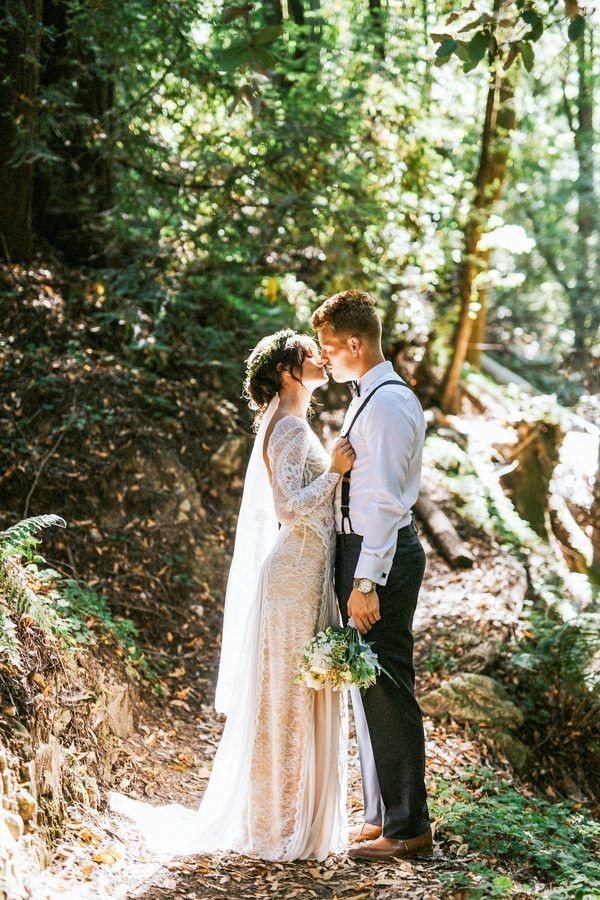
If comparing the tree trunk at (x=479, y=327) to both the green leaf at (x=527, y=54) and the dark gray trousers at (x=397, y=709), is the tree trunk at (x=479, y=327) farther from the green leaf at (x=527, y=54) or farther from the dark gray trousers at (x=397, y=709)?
the dark gray trousers at (x=397, y=709)

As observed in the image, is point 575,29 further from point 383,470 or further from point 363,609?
point 363,609

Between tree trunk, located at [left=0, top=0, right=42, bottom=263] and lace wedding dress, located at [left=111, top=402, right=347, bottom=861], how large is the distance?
15.9ft

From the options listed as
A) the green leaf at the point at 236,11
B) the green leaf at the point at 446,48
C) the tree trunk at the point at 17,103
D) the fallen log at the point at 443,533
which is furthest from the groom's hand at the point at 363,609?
the tree trunk at the point at 17,103

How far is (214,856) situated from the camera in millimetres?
3797

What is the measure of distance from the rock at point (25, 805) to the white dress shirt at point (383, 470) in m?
1.68

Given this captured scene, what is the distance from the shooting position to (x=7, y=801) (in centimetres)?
303

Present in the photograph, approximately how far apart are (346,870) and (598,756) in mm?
3252

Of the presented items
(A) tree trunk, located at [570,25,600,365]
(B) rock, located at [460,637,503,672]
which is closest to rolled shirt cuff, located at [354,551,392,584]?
(B) rock, located at [460,637,503,672]

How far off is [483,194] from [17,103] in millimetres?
6082

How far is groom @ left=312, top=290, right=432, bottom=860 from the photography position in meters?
3.61

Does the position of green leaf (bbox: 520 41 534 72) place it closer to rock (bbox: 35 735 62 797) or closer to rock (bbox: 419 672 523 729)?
rock (bbox: 35 735 62 797)

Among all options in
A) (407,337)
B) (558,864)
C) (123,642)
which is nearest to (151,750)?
(123,642)

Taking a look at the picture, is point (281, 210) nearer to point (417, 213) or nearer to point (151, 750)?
point (417, 213)

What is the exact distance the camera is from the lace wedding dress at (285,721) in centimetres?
379
